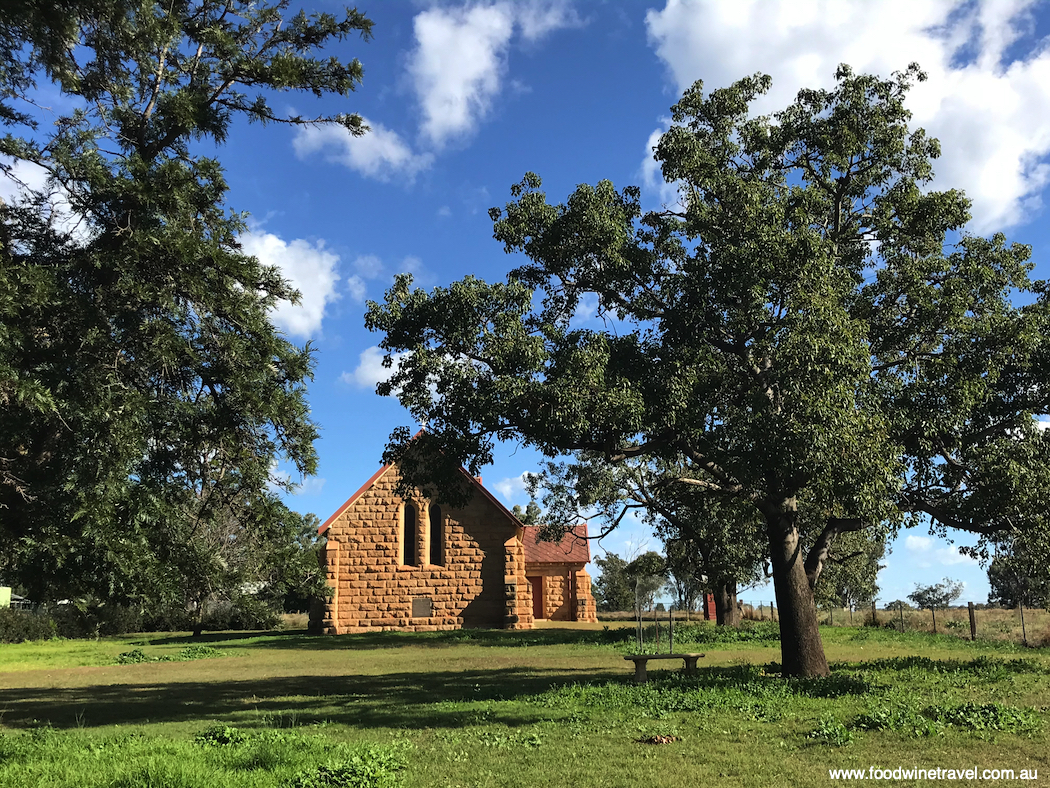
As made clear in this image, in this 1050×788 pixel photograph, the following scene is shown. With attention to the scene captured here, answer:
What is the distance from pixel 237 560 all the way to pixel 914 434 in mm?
11401

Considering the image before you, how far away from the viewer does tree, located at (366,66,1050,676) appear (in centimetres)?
1222

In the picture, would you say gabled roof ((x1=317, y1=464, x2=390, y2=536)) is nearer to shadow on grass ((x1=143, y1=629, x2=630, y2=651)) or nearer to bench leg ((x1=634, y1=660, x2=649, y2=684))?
shadow on grass ((x1=143, y1=629, x2=630, y2=651))

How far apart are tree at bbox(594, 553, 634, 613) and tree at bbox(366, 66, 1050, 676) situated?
45.1 meters

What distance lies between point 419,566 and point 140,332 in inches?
1028

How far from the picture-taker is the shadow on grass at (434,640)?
26.7 meters

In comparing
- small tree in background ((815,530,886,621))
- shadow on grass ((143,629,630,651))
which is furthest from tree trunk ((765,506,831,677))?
small tree in background ((815,530,886,621))

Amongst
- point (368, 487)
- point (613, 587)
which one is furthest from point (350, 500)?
point (613, 587)

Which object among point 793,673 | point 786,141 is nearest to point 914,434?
point 793,673

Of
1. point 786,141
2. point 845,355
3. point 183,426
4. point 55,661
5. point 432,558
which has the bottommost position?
point 55,661

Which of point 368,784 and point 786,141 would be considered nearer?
point 368,784

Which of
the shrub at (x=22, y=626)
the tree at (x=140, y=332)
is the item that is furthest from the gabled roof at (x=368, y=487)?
the tree at (x=140, y=332)

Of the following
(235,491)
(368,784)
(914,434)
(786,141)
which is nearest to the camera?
(368,784)

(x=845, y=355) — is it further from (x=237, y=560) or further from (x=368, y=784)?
(x=237, y=560)

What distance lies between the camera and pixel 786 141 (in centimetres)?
1572
